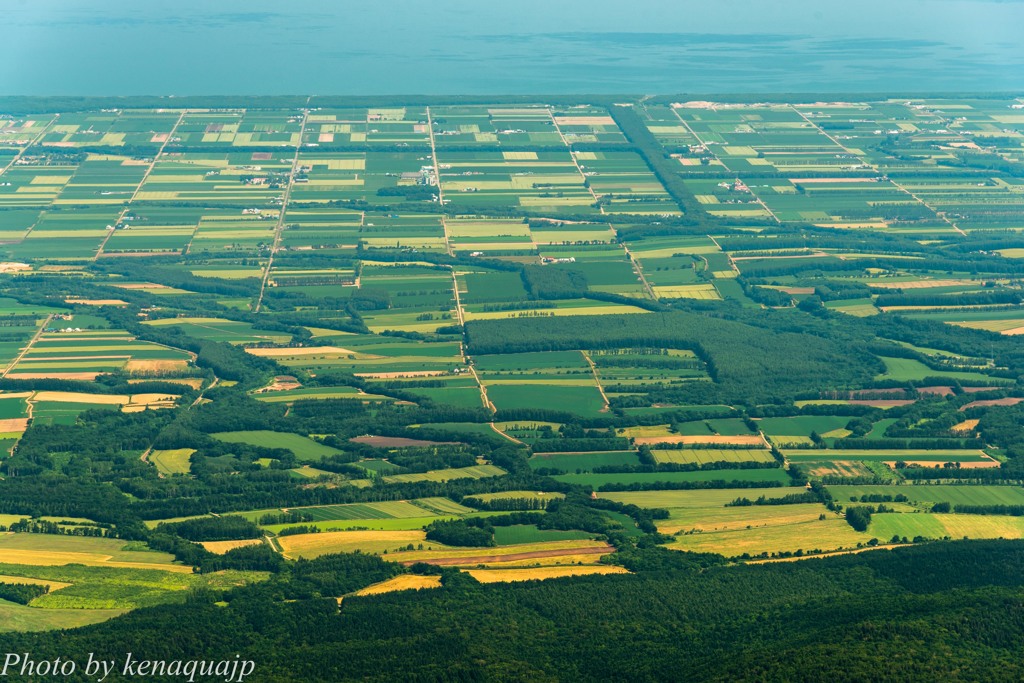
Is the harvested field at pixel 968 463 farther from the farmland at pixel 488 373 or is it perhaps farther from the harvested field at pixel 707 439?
the harvested field at pixel 707 439

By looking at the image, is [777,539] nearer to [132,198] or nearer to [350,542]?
[350,542]

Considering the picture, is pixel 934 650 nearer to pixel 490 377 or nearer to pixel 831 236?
pixel 490 377

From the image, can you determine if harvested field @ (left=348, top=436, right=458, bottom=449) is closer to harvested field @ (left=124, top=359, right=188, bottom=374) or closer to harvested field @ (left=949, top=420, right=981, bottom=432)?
harvested field @ (left=124, top=359, right=188, bottom=374)

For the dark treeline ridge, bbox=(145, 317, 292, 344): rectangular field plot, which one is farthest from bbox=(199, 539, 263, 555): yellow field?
bbox=(145, 317, 292, 344): rectangular field plot

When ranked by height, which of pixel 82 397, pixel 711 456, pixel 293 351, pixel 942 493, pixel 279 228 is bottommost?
pixel 279 228

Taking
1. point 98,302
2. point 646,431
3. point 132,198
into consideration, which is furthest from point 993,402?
point 132,198
